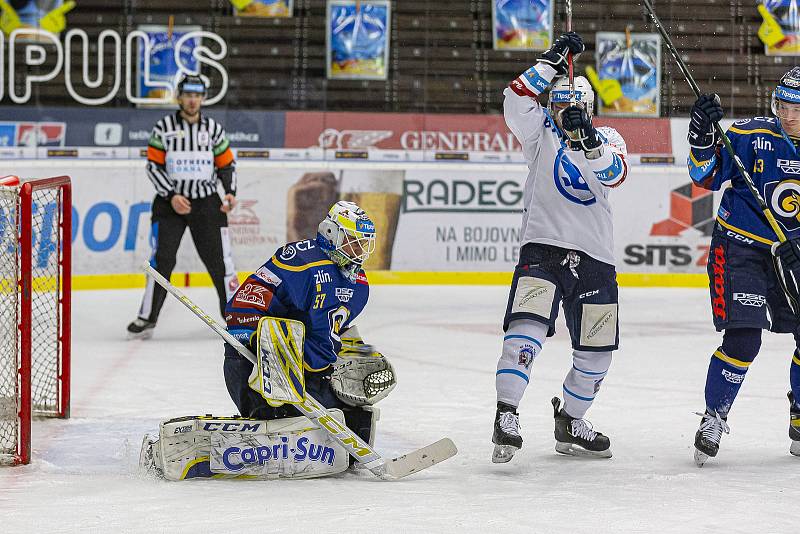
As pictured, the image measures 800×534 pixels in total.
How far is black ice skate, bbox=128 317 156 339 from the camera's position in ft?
19.7

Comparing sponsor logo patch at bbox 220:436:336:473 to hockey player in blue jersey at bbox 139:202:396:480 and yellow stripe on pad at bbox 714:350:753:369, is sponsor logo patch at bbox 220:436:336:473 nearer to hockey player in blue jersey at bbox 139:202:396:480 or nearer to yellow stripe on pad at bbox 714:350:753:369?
Result: hockey player in blue jersey at bbox 139:202:396:480

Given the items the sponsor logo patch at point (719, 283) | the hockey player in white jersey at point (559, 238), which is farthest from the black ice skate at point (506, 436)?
the sponsor logo patch at point (719, 283)

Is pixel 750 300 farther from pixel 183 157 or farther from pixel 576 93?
pixel 183 157

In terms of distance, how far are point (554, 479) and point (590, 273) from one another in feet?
1.89

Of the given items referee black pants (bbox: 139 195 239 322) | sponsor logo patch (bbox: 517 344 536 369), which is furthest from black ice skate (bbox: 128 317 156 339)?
sponsor logo patch (bbox: 517 344 536 369)

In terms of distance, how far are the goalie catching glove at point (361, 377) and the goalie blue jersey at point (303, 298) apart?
70 millimetres

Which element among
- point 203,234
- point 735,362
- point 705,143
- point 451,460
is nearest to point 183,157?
point 203,234

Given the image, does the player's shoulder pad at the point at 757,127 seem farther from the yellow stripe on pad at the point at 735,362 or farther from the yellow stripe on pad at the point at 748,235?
the yellow stripe on pad at the point at 735,362

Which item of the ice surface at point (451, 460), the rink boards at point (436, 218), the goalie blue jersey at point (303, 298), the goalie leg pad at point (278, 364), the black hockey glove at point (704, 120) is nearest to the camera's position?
the ice surface at point (451, 460)

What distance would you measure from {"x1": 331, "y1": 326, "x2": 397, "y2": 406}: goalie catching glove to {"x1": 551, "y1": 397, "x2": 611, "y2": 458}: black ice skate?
1.77ft

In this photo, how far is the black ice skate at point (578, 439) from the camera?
143 inches

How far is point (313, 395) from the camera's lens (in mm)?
3395

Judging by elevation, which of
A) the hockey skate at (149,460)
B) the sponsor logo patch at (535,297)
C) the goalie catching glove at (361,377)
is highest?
the sponsor logo patch at (535,297)

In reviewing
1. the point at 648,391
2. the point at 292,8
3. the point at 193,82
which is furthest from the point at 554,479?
the point at 292,8
